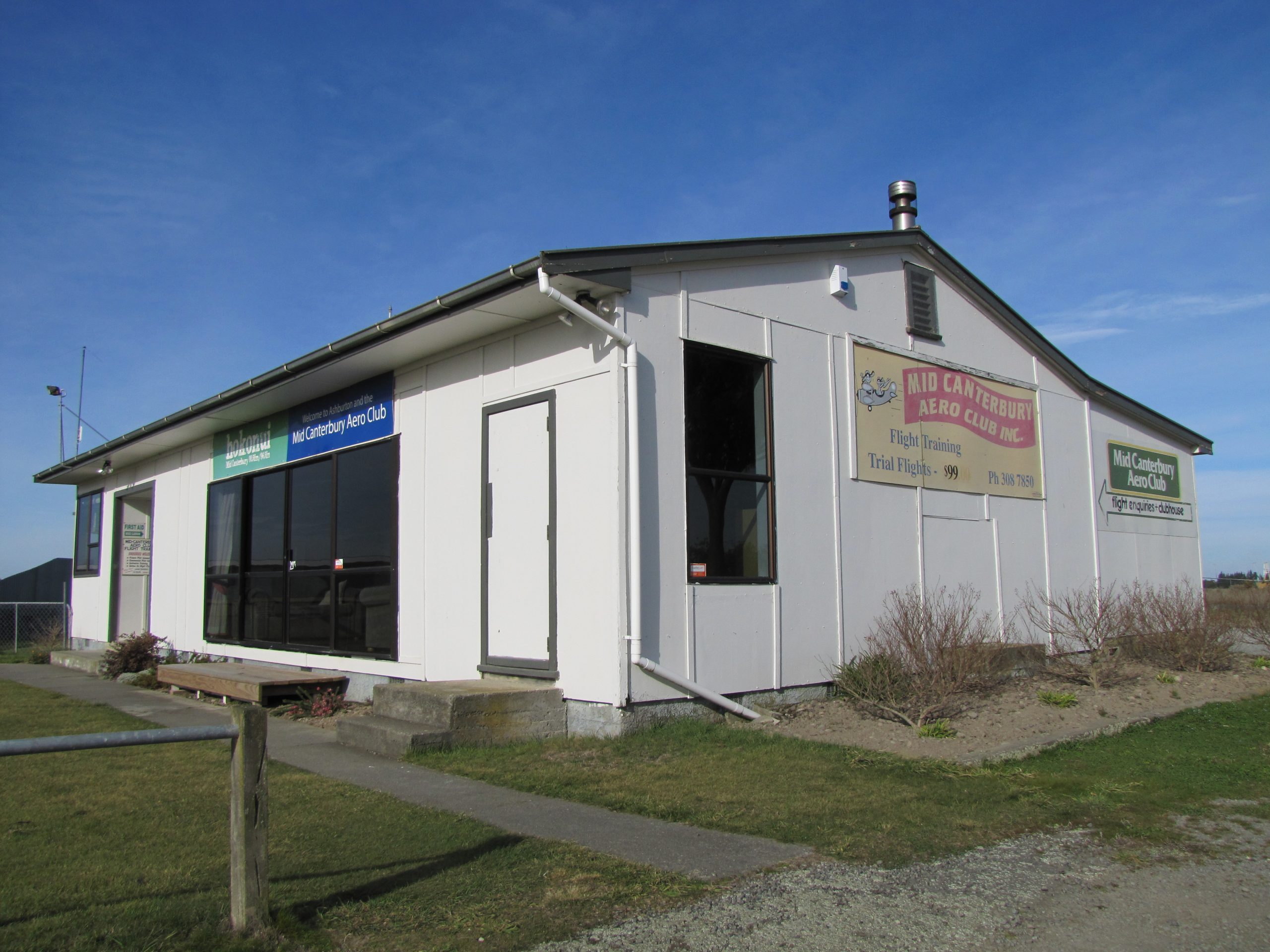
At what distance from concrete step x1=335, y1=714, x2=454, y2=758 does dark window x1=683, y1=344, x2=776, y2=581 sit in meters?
2.50

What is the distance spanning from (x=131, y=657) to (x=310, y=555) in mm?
5299

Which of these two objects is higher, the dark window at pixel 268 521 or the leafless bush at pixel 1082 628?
the dark window at pixel 268 521

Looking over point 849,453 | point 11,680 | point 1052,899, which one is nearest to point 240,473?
point 11,680

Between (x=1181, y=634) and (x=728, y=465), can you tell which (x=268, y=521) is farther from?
(x=1181, y=634)

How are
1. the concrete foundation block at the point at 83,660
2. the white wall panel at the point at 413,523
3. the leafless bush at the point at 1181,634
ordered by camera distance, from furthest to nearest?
1. the concrete foundation block at the point at 83,660
2. the leafless bush at the point at 1181,634
3. the white wall panel at the point at 413,523

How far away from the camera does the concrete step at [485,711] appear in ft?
25.9

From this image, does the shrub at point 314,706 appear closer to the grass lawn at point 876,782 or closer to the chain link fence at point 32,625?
the grass lawn at point 876,782

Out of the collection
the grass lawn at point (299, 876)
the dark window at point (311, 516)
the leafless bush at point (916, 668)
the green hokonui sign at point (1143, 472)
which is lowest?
the grass lawn at point (299, 876)

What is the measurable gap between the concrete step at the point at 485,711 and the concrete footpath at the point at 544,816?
50cm

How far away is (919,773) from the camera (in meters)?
6.77

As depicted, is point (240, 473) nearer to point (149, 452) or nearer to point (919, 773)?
point (149, 452)

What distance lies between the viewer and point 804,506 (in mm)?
9500

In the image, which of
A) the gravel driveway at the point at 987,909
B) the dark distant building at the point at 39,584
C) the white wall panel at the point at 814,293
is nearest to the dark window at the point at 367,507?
the white wall panel at the point at 814,293

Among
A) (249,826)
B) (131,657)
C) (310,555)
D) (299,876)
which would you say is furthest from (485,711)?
(131,657)
